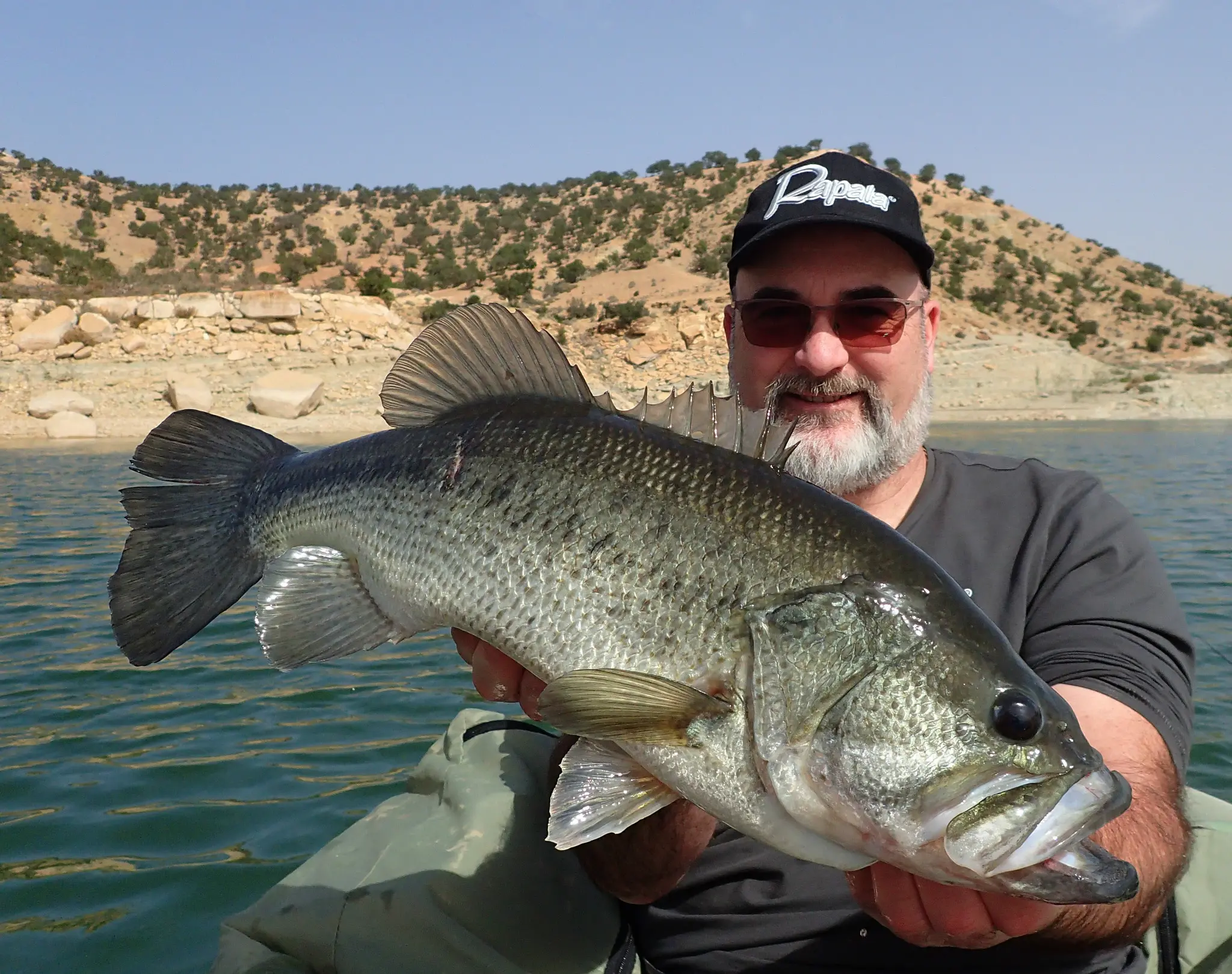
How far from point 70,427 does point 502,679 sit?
23.1m

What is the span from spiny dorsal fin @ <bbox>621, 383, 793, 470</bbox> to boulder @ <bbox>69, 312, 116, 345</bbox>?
2710 cm

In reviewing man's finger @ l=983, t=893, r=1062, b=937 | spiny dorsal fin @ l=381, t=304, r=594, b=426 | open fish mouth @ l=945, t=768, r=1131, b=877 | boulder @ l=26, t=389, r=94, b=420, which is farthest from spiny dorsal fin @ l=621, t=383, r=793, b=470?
boulder @ l=26, t=389, r=94, b=420

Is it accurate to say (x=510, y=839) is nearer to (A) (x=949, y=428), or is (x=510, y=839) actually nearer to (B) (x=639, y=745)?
(B) (x=639, y=745)

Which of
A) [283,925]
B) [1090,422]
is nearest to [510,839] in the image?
[283,925]

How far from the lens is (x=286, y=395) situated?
23062 millimetres

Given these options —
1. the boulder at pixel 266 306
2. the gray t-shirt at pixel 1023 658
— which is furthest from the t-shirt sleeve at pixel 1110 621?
the boulder at pixel 266 306

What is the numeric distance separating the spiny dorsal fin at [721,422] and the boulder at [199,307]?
27.3 metres

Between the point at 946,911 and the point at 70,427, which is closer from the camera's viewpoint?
the point at 946,911

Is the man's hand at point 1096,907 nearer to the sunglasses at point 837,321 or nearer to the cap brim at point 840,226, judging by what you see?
the sunglasses at point 837,321

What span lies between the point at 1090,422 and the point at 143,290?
2715cm

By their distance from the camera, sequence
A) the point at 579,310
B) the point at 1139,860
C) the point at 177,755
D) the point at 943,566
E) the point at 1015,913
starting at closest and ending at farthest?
the point at 1015,913
the point at 1139,860
the point at 943,566
the point at 177,755
the point at 579,310

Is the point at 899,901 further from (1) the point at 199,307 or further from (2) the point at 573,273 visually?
(2) the point at 573,273

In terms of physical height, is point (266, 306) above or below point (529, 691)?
above

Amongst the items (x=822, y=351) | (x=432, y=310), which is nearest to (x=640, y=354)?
(x=432, y=310)
